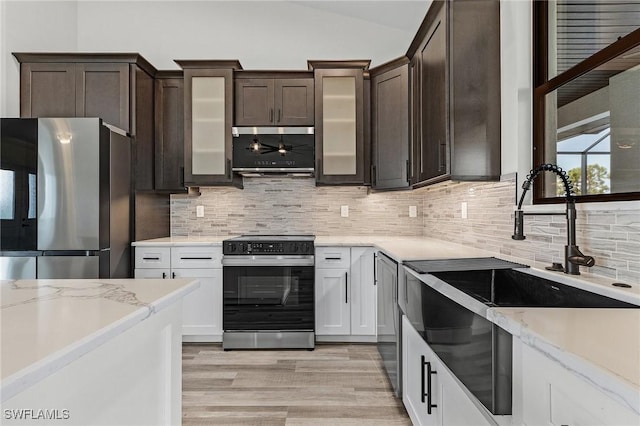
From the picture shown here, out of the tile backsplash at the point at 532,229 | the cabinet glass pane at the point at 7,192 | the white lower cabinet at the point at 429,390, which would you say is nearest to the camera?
the white lower cabinet at the point at 429,390

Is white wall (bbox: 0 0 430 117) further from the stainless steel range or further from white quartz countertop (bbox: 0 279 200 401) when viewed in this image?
white quartz countertop (bbox: 0 279 200 401)

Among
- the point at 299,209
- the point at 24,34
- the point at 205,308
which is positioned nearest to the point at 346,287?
the point at 299,209

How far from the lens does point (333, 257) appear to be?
11.1 feet

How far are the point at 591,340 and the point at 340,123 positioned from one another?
3.08m

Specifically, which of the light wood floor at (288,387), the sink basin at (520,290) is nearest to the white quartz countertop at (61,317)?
the sink basin at (520,290)

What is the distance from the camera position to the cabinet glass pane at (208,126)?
359 centimetres

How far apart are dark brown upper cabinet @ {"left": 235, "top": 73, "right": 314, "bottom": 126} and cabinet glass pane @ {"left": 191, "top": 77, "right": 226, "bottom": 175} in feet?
0.56

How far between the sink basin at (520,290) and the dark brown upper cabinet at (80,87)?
2901 mm

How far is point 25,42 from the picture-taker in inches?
134

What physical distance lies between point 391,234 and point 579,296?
262 cm

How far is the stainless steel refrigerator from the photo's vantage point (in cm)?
276

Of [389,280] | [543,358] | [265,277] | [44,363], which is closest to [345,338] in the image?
[265,277]

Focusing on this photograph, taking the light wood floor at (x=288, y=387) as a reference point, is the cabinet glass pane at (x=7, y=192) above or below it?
above

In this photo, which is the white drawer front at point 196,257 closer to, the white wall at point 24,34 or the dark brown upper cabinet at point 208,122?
the dark brown upper cabinet at point 208,122
